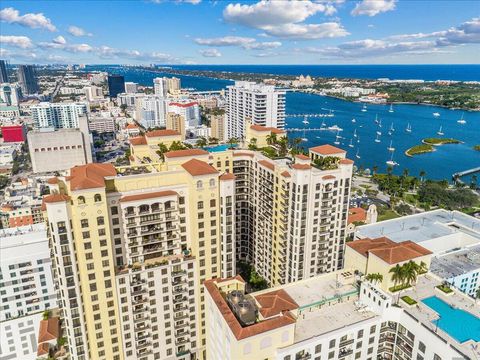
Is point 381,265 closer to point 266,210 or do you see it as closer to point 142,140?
point 266,210

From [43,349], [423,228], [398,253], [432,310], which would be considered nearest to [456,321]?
[432,310]

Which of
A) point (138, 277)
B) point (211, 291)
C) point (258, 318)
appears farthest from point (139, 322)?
point (258, 318)

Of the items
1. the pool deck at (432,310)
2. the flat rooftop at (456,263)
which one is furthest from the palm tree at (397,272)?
the flat rooftop at (456,263)

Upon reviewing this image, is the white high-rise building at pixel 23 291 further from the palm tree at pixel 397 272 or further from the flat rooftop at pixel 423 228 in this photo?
the flat rooftop at pixel 423 228

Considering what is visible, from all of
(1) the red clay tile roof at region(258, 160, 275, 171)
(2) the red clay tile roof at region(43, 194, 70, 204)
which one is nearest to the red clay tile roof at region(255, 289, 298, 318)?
(2) the red clay tile roof at region(43, 194, 70, 204)

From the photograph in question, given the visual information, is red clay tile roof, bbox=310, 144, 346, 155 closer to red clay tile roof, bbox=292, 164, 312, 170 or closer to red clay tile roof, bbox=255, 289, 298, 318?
red clay tile roof, bbox=292, 164, 312, 170

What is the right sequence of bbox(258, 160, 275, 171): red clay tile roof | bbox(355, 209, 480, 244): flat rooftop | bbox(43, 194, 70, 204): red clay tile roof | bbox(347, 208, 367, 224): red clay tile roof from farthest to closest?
bbox(347, 208, 367, 224): red clay tile roof → bbox(355, 209, 480, 244): flat rooftop → bbox(258, 160, 275, 171): red clay tile roof → bbox(43, 194, 70, 204): red clay tile roof
